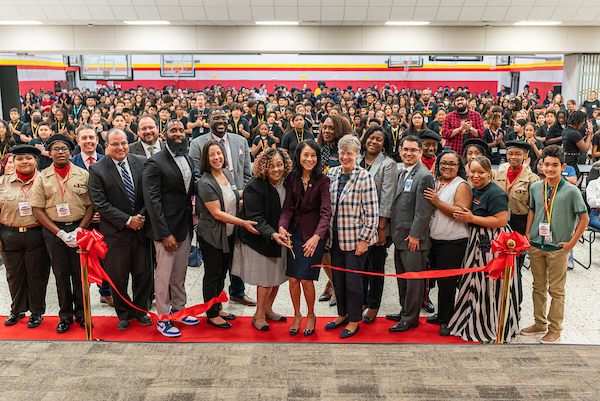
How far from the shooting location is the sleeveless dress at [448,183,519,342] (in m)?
3.84

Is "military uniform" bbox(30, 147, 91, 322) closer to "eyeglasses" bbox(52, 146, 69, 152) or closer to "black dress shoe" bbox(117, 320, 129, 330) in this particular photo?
"eyeglasses" bbox(52, 146, 69, 152)

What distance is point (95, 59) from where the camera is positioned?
62.6ft

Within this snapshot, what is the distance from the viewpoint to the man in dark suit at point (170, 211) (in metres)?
3.85

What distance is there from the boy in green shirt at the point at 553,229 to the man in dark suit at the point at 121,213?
129 inches

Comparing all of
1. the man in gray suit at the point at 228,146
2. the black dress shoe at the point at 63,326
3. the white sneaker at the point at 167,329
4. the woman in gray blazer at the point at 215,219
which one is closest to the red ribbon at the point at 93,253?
the white sneaker at the point at 167,329

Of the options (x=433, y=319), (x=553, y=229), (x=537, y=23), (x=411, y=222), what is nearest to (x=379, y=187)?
(x=411, y=222)

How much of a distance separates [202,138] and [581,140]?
5.88m

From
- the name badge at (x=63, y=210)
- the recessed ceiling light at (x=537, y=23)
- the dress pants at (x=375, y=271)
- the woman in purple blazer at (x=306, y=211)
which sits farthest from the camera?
the recessed ceiling light at (x=537, y=23)

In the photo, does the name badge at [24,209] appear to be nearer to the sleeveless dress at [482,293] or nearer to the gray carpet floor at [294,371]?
the gray carpet floor at [294,371]

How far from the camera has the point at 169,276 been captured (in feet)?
13.4

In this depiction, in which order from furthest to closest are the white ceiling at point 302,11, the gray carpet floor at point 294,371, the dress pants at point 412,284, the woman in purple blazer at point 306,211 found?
the white ceiling at point 302,11 < the dress pants at point 412,284 < the woman in purple blazer at point 306,211 < the gray carpet floor at point 294,371

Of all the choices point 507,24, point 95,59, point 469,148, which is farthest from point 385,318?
point 95,59

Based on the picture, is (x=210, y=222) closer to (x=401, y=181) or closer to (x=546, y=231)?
(x=401, y=181)

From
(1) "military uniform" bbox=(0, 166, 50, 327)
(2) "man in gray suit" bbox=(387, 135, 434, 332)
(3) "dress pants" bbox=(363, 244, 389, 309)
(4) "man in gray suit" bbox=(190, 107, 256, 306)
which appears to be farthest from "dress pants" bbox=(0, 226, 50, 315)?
(2) "man in gray suit" bbox=(387, 135, 434, 332)
